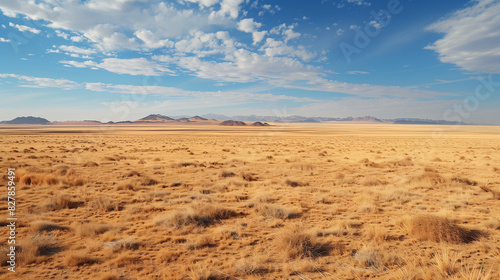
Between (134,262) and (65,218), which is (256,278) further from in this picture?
(65,218)

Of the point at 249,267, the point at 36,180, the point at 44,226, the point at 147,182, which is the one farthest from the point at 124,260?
the point at 36,180

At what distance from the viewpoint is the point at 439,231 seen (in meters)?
6.55

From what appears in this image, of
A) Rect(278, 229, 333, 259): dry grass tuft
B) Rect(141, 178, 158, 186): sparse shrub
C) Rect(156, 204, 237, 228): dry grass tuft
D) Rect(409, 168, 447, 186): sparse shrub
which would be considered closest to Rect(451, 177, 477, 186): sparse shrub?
Rect(409, 168, 447, 186): sparse shrub

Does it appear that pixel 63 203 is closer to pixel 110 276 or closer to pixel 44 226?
pixel 44 226

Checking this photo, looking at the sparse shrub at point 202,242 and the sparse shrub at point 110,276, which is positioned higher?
the sparse shrub at point 110,276

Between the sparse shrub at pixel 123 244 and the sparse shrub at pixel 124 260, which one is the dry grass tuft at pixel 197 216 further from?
the sparse shrub at pixel 124 260

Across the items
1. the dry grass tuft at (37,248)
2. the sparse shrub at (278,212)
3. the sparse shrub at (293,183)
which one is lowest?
the sparse shrub at (293,183)

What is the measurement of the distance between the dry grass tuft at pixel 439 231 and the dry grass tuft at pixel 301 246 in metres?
2.53

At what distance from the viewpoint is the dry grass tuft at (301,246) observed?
575cm

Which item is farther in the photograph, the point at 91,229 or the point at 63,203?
the point at 63,203

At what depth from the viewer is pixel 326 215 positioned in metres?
8.62

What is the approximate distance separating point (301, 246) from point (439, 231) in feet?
12.4

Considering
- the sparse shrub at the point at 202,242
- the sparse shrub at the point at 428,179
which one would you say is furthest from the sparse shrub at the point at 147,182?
the sparse shrub at the point at 428,179

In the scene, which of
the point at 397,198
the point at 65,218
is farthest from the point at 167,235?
the point at 397,198
